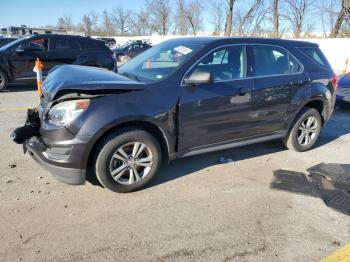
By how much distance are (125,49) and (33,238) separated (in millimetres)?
26335

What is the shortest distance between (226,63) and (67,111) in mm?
2185

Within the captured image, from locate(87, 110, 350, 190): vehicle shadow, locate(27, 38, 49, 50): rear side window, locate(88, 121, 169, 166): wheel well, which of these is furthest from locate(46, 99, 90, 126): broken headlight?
locate(27, 38, 49, 50): rear side window

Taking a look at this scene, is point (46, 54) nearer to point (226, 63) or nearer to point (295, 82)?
point (226, 63)

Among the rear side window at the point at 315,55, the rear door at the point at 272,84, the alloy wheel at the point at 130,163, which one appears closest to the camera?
the alloy wheel at the point at 130,163

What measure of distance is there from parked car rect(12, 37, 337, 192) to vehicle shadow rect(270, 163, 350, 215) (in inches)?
27.9

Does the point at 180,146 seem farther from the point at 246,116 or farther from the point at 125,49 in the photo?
the point at 125,49

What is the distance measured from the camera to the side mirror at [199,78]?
3842 mm

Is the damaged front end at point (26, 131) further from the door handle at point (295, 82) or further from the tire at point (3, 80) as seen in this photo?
the tire at point (3, 80)

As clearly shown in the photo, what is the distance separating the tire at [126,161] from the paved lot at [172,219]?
0.16 meters

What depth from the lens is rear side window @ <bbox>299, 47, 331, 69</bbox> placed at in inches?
209

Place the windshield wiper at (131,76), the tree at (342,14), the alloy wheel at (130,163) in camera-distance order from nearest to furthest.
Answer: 1. the alloy wheel at (130,163)
2. the windshield wiper at (131,76)
3. the tree at (342,14)

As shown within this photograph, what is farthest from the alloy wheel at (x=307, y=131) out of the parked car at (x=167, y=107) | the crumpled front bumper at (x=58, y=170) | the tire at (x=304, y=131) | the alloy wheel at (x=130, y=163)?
the crumpled front bumper at (x=58, y=170)

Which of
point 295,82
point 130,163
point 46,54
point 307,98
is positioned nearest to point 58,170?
point 130,163

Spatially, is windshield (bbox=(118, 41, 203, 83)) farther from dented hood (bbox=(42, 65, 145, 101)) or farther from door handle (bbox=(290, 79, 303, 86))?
door handle (bbox=(290, 79, 303, 86))
